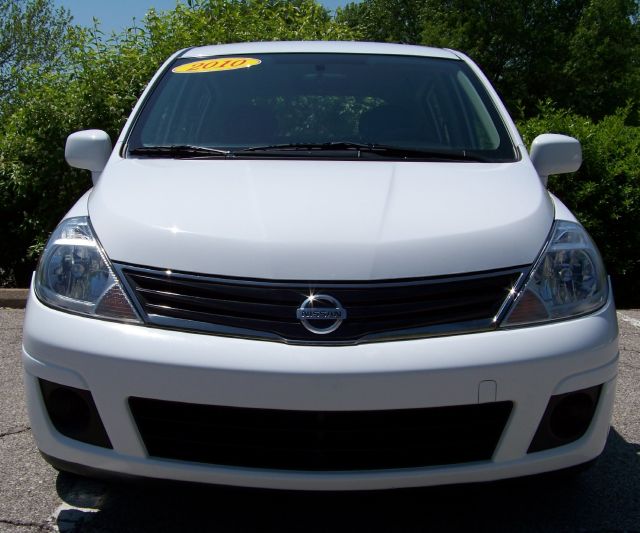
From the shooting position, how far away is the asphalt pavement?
8.95 ft

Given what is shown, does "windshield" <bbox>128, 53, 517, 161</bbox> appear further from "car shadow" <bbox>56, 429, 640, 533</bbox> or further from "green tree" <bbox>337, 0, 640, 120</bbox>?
"green tree" <bbox>337, 0, 640, 120</bbox>

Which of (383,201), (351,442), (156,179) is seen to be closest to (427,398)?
(351,442)

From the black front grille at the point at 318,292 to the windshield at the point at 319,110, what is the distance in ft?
3.09

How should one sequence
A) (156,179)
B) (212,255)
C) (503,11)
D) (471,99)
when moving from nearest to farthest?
(212,255)
(156,179)
(471,99)
(503,11)

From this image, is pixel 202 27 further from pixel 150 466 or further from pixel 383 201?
pixel 150 466

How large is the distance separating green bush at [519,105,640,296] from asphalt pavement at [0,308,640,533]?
3885 mm

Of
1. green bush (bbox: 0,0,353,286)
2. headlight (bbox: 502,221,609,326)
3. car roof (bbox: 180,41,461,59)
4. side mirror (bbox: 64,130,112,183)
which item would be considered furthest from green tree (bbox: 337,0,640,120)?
headlight (bbox: 502,221,609,326)

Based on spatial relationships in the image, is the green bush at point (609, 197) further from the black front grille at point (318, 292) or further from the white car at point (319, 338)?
the black front grille at point (318, 292)

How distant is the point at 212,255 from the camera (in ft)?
7.96

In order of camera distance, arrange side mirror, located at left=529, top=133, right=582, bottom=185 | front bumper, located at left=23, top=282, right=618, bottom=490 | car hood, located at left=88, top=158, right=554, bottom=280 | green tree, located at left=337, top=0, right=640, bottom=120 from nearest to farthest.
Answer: front bumper, located at left=23, top=282, right=618, bottom=490, car hood, located at left=88, top=158, right=554, bottom=280, side mirror, located at left=529, top=133, right=582, bottom=185, green tree, located at left=337, top=0, right=640, bottom=120

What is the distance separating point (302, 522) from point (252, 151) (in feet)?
4.41

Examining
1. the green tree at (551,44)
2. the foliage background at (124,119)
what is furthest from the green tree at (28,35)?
the foliage background at (124,119)

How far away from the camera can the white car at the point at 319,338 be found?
2.29 m

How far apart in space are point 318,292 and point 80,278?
716mm
